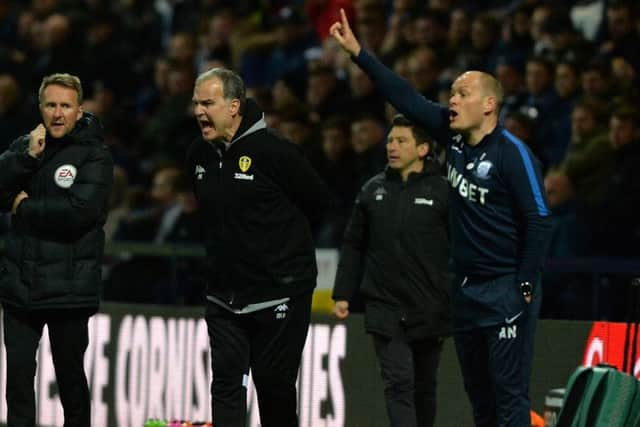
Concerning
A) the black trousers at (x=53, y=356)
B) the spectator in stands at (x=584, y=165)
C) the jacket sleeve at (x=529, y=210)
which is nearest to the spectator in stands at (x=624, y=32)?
the spectator in stands at (x=584, y=165)

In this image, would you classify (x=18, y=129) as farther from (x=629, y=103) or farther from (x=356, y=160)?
(x=629, y=103)

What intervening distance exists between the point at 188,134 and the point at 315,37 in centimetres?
171

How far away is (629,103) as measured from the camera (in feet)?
38.2

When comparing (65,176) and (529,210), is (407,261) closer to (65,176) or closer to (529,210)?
(529,210)

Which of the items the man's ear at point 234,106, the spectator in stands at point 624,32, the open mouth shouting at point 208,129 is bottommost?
the open mouth shouting at point 208,129

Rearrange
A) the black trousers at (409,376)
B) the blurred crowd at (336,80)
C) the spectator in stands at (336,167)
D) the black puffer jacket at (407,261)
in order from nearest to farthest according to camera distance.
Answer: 1. the black trousers at (409,376)
2. the black puffer jacket at (407,261)
3. the blurred crowd at (336,80)
4. the spectator in stands at (336,167)

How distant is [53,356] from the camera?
323 inches

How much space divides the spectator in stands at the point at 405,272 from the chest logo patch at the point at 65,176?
185cm

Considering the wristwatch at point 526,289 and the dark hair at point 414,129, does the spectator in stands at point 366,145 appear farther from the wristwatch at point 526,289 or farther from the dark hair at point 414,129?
the wristwatch at point 526,289

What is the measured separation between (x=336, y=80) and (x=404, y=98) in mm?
6164

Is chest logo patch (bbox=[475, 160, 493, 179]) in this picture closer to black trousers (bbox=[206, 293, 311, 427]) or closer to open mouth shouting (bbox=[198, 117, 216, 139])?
black trousers (bbox=[206, 293, 311, 427])

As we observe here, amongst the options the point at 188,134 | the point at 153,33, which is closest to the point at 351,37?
the point at 188,134

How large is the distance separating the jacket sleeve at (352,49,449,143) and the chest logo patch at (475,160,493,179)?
335mm

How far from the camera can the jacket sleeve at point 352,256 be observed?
918 cm
